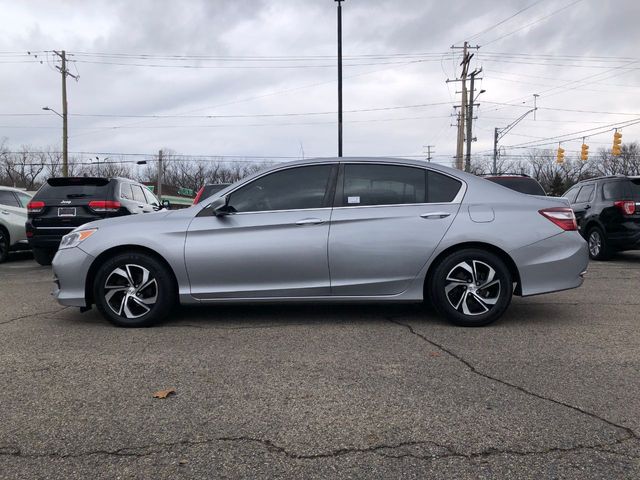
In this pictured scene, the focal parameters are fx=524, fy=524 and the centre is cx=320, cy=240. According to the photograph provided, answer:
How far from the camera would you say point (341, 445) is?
2.71m

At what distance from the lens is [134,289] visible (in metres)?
5.00

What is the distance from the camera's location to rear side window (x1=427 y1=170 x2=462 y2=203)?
506cm

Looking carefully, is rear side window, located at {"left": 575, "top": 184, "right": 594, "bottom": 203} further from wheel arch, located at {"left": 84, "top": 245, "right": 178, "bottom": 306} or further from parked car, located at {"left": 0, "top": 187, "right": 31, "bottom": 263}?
parked car, located at {"left": 0, "top": 187, "right": 31, "bottom": 263}

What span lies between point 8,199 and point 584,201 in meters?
12.5

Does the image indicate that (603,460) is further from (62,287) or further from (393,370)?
(62,287)

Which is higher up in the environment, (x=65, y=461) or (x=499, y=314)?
(x=499, y=314)

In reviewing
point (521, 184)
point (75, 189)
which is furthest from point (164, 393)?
point (521, 184)

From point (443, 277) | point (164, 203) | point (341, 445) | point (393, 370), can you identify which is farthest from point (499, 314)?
point (164, 203)

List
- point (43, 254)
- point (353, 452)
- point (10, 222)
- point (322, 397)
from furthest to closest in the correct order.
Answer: point (10, 222), point (43, 254), point (322, 397), point (353, 452)

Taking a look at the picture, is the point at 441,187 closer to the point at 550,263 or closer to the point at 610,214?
the point at 550,263

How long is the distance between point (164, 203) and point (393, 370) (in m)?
9.61

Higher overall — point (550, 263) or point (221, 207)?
point (221, 207)

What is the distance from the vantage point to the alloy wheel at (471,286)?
4.89 metres

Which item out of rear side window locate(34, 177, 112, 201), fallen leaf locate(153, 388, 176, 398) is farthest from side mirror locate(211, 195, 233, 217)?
rear side window locate(34, 177, 112, 201)
